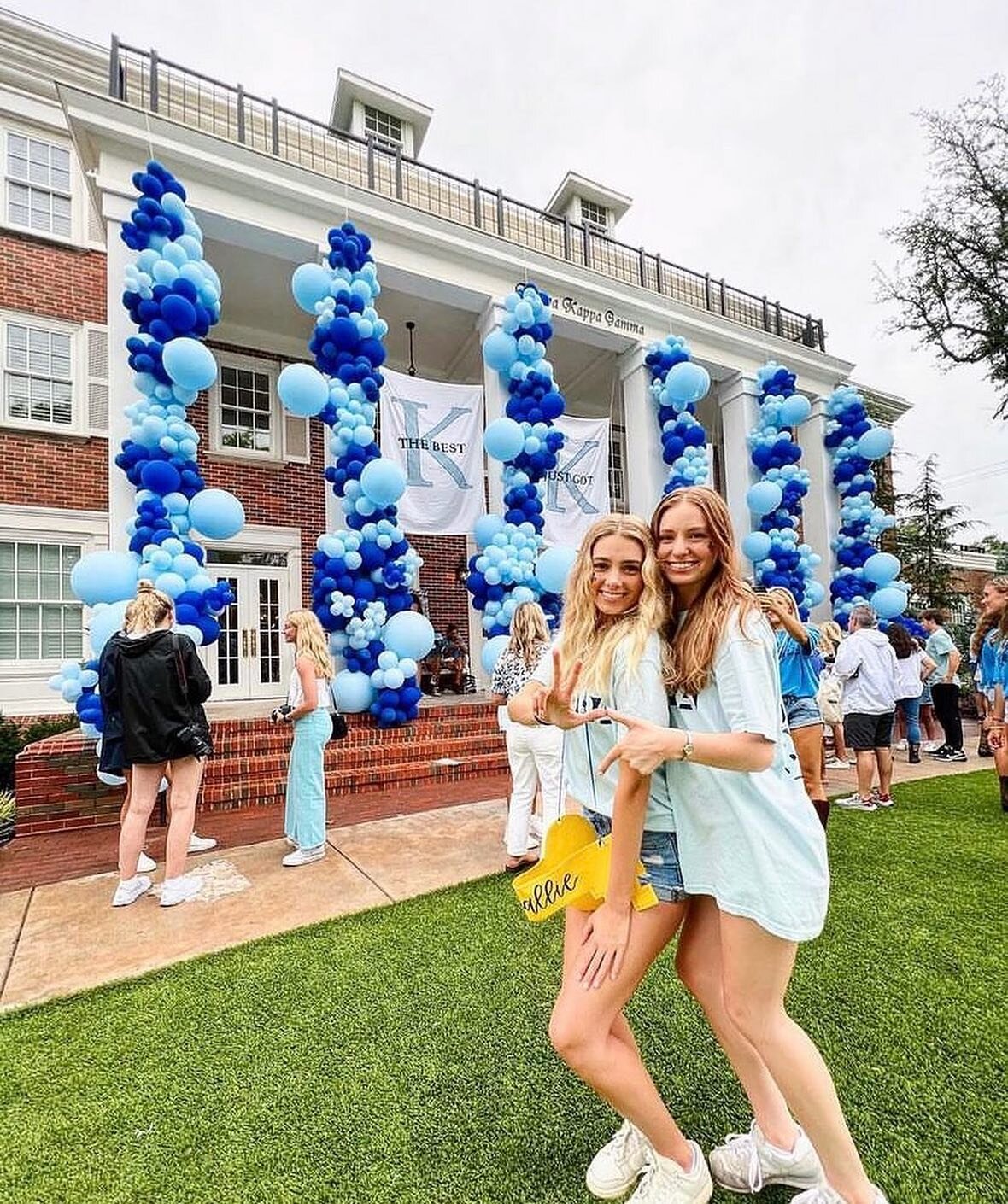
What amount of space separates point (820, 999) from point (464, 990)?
4.56 feet

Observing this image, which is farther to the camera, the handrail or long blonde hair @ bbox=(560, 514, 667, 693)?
the handrail

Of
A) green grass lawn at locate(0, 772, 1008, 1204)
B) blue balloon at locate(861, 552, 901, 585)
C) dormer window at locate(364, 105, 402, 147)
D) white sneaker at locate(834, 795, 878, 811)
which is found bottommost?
white sneaker at locate(834, 795, 878, 811)

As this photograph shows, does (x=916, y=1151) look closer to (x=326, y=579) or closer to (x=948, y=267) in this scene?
(x=326, y=579)

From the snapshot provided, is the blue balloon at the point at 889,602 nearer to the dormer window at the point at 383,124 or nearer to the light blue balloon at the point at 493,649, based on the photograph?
the light blue balloon at the point at 493,649

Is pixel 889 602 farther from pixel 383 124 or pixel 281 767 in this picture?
pixel 383 124

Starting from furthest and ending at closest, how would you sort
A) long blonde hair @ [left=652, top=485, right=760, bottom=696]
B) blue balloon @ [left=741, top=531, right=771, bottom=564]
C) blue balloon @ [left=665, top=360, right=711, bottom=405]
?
1. blue balloon @ [left=741, top=531, right=771, bottom=564]
2. blue balloon @ [left=665, top=360, right=711, bottom=405]
3. long blonde hair @ [left=652, top=485, right=760, bottom=696]

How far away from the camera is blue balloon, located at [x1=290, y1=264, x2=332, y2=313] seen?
261 inches

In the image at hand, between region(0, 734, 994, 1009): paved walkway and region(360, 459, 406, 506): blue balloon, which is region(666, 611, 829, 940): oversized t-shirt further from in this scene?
region(360, 459, 406, 506): blue balloon

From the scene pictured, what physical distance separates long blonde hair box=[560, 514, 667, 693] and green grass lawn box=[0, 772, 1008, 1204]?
1.37 m

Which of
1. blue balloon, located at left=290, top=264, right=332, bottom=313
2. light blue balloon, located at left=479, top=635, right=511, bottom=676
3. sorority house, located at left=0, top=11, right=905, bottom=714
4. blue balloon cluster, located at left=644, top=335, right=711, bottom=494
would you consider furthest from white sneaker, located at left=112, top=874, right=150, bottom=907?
blue balloon cluster, located at left=644, top=335, right=711, bottom=494

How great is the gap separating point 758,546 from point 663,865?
9.88m

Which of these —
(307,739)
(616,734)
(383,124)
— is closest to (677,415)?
(383,124)

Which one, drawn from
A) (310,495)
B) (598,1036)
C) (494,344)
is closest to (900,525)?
(494,344)

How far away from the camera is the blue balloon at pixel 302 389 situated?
6188 millimetres
